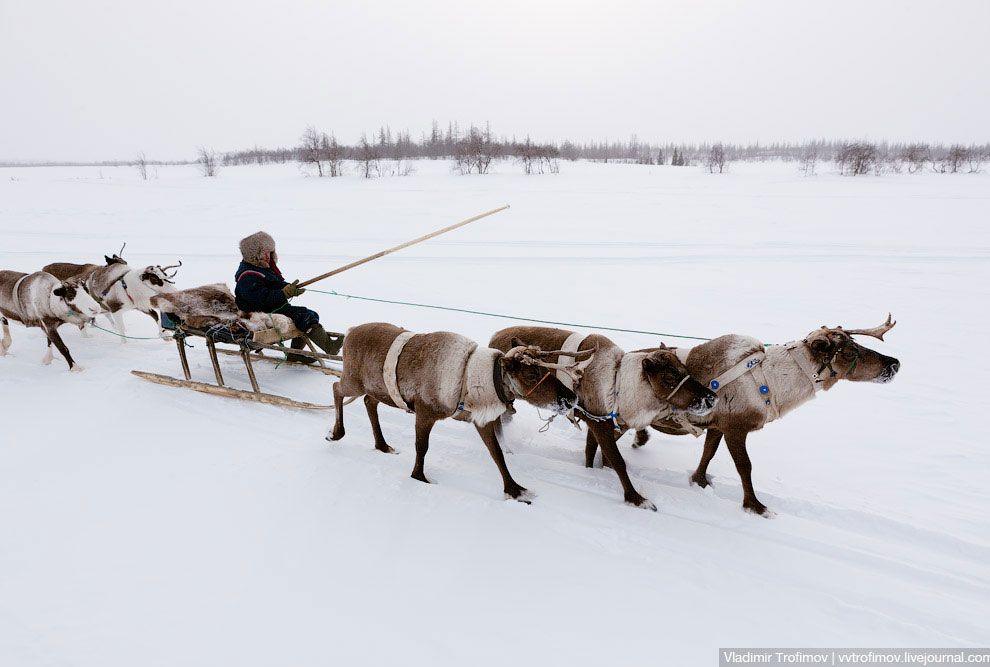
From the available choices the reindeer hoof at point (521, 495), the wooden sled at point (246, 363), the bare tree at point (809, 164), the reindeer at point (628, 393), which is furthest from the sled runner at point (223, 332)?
the bare tree at point (809, 164)

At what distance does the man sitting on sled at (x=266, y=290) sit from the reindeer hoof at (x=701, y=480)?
188 inches

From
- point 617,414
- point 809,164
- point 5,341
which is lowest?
point 5,341

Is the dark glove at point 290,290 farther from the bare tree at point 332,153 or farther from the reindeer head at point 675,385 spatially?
the bare tree at point 332,153

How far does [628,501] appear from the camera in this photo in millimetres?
4156

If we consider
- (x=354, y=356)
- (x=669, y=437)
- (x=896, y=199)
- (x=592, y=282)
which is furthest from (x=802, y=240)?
(x=354, y=356)

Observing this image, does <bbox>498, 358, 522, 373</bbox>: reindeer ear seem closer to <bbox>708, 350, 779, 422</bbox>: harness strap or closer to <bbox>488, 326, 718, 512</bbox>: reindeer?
<bbox>488, 326, 718, 512</bbox>: reindeer

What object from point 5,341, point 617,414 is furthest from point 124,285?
point 617,414

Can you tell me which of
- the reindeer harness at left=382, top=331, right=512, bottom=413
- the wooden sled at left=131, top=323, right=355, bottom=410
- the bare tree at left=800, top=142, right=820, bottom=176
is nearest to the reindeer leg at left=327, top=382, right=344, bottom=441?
the wooden sled at left=131, top=323, right=355, bottom=410

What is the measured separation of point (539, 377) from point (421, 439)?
1330mm

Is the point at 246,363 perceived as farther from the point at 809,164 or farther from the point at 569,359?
the point at 809,164

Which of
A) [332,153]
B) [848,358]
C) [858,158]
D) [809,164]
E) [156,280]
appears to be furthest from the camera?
[809,164]

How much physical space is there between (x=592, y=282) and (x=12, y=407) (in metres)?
10.9

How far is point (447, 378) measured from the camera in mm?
4164

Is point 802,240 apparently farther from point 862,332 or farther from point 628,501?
point 628,501
